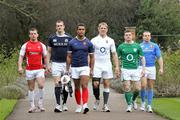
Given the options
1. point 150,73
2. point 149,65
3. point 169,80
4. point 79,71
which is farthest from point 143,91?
point 169,80

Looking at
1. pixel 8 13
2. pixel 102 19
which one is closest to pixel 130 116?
pixel 8 13

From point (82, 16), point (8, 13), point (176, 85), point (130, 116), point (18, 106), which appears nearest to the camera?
point (130, 116)

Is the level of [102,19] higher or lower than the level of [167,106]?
higher

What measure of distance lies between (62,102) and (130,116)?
7.65 feet

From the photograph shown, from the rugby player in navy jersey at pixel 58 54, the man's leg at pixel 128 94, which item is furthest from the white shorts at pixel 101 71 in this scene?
the rugby player in navy jersey at pixel 58 54

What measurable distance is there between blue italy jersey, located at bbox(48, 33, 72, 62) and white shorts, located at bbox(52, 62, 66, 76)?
10 cm

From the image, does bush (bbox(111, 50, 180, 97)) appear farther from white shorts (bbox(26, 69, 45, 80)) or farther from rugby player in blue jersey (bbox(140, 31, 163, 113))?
white shorts (bbox(26, 69, 45, 80))

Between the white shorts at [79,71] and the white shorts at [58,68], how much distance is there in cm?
33

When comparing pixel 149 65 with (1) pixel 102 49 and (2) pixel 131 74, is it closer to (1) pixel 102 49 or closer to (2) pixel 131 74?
(2) pixel 131 74

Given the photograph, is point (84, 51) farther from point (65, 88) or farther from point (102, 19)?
point (102, 19)

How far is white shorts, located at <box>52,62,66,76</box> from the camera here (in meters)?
14.7

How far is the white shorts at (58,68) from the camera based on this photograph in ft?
48.3

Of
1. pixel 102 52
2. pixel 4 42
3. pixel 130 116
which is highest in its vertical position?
pixel 4 42

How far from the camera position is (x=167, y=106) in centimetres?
1662
